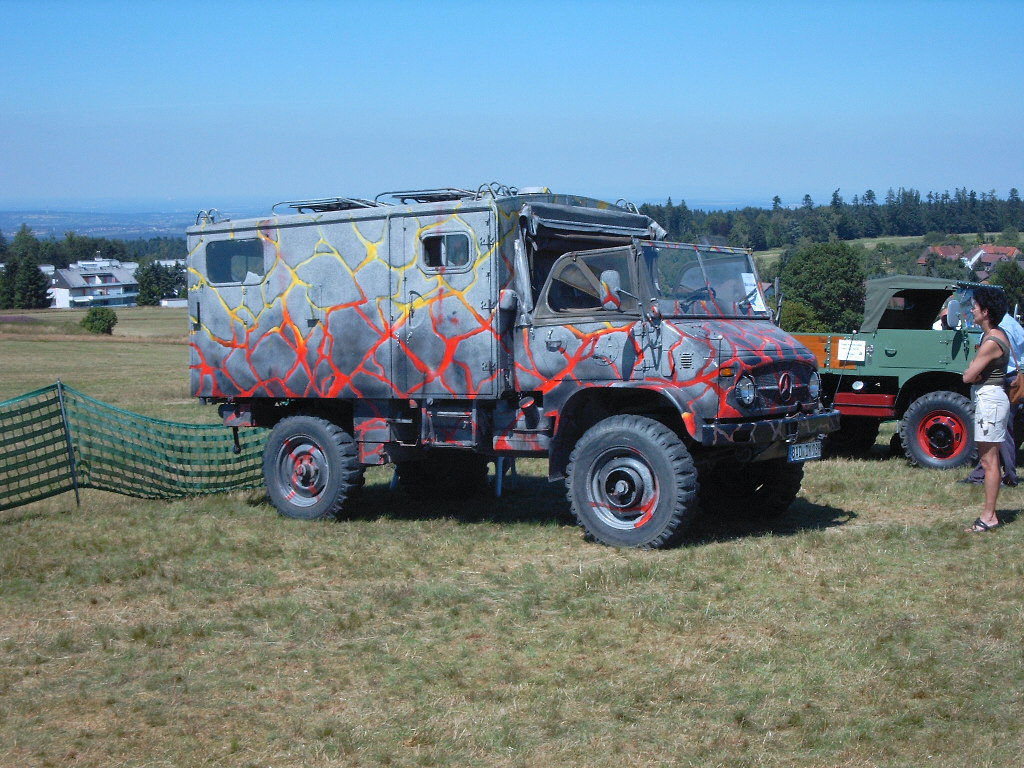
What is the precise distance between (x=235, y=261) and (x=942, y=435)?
8.17 m

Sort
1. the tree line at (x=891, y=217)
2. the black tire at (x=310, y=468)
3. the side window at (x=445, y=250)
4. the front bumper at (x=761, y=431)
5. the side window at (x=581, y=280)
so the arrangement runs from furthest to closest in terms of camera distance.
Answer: the tree line at (x=891, y=217)
the black tire at (x=310, y=468)
the side window at (x=445, y=250)
the side window at (x=581, y=280)
the front bumper at (x=761, y=431)

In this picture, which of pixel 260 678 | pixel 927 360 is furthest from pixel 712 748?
pixel 927 360

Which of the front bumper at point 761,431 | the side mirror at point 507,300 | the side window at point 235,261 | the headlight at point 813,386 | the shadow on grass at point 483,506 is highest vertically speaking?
the side window at point 235,261

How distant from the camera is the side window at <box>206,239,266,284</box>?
11031 mm

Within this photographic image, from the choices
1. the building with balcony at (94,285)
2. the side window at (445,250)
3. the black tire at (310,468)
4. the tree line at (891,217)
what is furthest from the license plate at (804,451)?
the building with balcony at (94,285)

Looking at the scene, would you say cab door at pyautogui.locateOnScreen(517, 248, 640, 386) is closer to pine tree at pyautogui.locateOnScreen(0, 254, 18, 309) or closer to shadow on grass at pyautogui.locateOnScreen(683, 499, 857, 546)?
shadow on grass at pyautogui.locateOnScreen(683, 499, 857, 546)

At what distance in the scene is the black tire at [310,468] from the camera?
10.7 metres

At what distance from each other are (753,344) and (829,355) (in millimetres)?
5452

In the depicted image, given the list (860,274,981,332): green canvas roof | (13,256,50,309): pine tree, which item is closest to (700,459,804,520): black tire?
(860,274,981,332): green canvas roof

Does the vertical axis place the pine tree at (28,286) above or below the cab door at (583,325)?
above

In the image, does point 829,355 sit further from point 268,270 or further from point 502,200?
point 268,270

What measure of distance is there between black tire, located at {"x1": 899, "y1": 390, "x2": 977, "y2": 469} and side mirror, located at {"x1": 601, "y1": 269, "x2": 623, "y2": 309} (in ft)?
17.9

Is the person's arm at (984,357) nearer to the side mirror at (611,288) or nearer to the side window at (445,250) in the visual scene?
the side mirror at (611,288)

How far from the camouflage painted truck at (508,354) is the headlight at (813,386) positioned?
14 mm
